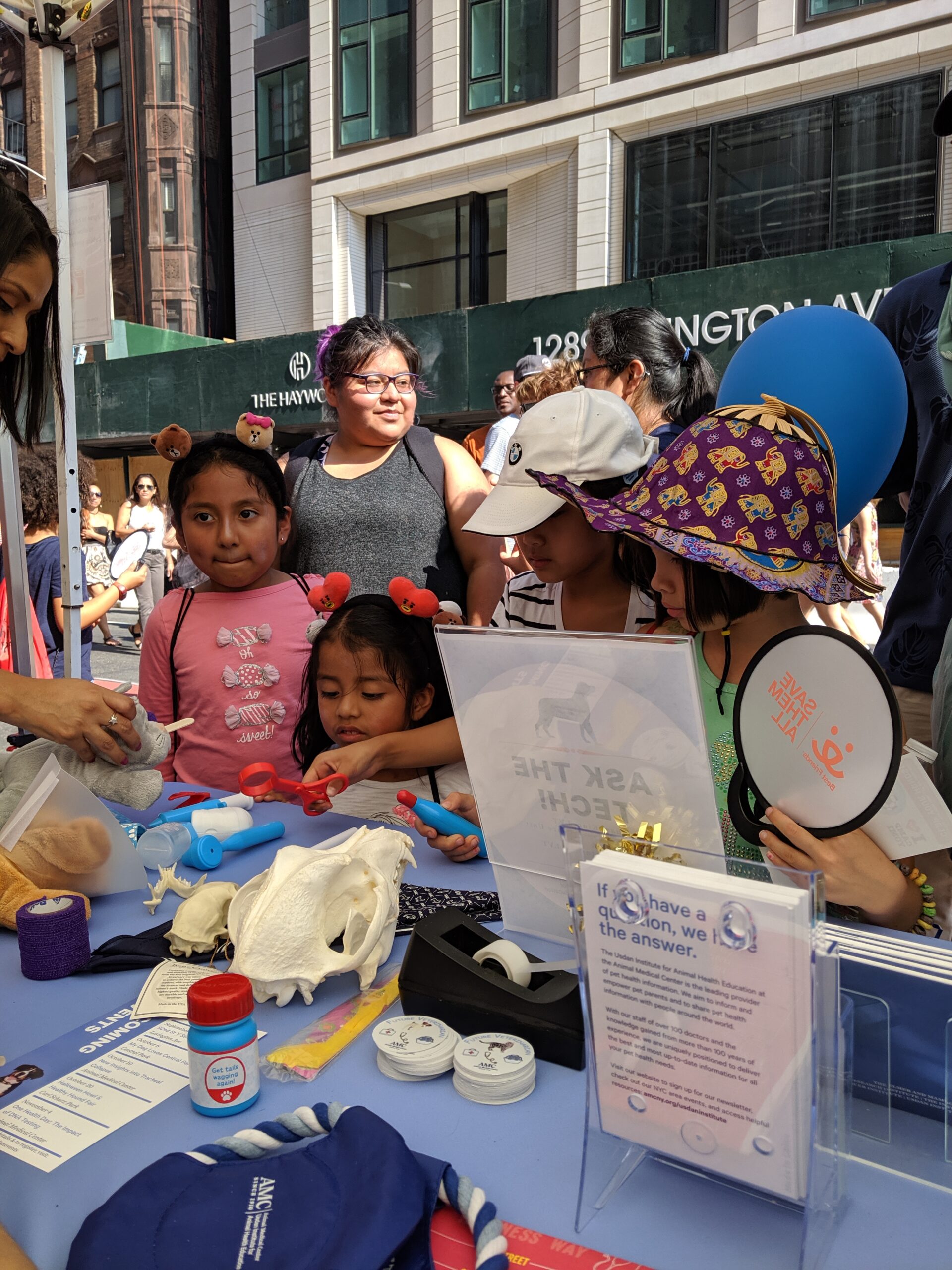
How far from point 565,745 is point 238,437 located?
1.61 metres

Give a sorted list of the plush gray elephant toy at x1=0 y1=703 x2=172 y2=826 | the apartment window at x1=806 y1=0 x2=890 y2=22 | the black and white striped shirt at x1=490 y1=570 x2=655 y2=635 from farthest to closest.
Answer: the apartment window at x1=806 y1=0 x2=890 y2=22 < the black and white striped shirt at x1=490 y1=570 x2=655 y2=635 < the plush gray elephant toy at x1=0 y1=703 x2=172 y2=826

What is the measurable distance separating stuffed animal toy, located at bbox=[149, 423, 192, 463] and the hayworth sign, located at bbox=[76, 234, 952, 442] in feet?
10.7

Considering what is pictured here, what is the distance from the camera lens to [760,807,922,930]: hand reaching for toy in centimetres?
82

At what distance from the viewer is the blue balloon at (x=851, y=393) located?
5.32 ft

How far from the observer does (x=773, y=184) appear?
9594 millimetres

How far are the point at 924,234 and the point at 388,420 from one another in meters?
8.33

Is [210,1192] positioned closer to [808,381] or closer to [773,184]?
[808,381]

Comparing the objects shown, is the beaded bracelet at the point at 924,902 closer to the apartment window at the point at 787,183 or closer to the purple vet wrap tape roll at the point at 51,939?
the purple vet wrap tape roll at the point at 51,939

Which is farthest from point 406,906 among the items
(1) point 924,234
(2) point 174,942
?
(1) point 924,234

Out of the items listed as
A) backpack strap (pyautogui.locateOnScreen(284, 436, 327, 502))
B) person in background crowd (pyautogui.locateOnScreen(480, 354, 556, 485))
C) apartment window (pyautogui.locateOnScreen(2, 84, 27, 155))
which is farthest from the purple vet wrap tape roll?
apartment window (pyautogui.locateOnScreen(2, 84, 27, 155))

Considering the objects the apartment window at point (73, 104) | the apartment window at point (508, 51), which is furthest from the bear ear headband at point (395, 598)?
the apartment window at point (73, 104)

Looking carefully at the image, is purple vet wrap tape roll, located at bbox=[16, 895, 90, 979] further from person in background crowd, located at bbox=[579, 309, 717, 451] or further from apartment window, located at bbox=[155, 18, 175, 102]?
apartment window, located at bbox=[155, 18, 175, 102]

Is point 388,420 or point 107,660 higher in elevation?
point 388,420

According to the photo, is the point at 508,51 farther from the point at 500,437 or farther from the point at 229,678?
the point at 229,678
